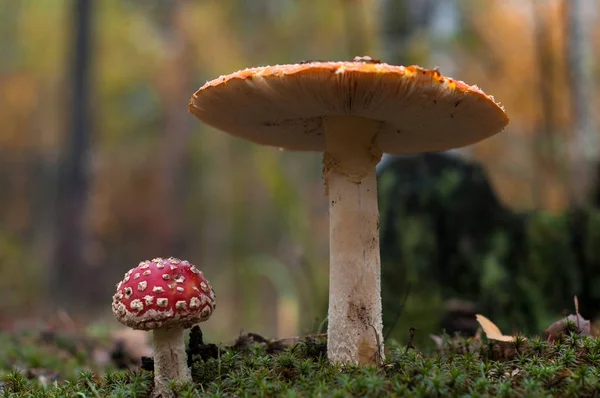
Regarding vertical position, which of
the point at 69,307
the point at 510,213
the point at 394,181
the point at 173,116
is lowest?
the point at 69,307

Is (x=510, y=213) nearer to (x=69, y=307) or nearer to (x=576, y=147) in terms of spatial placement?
(x=576, y=147)

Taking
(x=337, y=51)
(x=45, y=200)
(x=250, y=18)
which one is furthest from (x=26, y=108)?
(x=337, y=51)

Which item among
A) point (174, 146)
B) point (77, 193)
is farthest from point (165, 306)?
point (174, 146)

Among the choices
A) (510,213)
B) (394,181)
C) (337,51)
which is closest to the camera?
(510,213)

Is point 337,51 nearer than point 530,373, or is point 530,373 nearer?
point 530,373

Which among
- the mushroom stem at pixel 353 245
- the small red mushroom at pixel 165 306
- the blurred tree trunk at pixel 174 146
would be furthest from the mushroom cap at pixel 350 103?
the blurred tree trunk at pixel 174 146

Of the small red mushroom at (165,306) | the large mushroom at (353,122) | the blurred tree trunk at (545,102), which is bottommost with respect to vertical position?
the small red mushroom at (165,306)

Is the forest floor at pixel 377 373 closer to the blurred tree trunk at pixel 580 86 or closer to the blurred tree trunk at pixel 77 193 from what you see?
the blurred tree trunk at pixel 580 86
